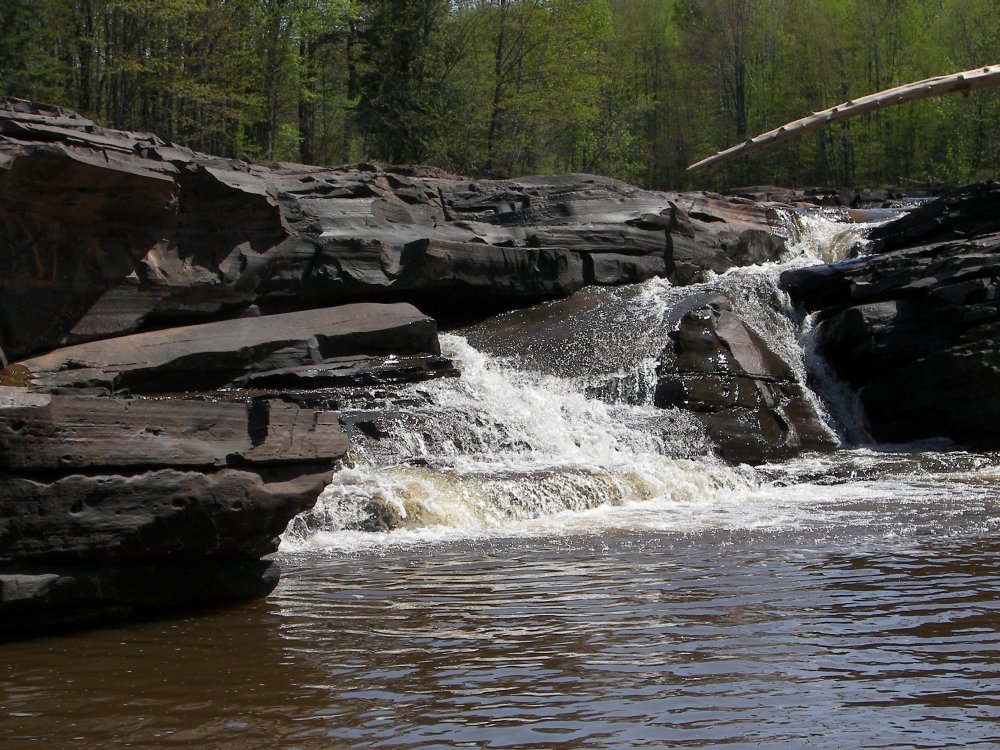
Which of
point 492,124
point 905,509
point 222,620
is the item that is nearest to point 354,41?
point 492,124

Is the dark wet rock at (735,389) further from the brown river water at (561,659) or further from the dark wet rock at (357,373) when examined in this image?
the brown river water at (561,659)

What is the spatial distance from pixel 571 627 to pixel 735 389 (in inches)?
401

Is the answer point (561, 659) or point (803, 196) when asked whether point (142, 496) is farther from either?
point (803, 196)

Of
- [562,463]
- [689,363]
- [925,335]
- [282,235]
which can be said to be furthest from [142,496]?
[925,335]

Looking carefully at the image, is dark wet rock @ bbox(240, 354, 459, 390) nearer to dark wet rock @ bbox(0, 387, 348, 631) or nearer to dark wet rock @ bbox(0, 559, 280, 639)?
dark wet rock @ bbox(0, 387, 348, 631)

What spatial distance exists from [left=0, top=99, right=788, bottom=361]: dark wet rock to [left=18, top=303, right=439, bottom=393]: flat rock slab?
2.46 ft

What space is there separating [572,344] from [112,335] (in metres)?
6.83

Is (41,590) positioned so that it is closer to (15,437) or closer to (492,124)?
(15,437)

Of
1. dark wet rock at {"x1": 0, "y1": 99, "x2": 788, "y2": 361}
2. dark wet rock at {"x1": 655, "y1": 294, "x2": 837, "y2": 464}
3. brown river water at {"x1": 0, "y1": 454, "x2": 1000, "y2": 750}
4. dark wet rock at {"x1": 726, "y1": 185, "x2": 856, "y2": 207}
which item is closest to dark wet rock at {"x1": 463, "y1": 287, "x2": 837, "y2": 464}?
dark wet rock at {"x1": 655, "y1": 294, "x2": 837, "y2": 464}

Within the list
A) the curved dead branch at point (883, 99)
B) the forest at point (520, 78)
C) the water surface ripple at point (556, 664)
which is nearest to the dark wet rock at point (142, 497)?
the water surface ripple at point (556, 664)

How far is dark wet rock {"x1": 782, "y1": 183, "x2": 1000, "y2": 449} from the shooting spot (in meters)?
15.5

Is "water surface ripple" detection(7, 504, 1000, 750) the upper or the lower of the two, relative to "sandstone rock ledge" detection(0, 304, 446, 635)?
lower

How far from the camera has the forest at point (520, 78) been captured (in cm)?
2980

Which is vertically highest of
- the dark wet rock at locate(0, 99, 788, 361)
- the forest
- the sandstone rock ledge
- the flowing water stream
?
the forest
